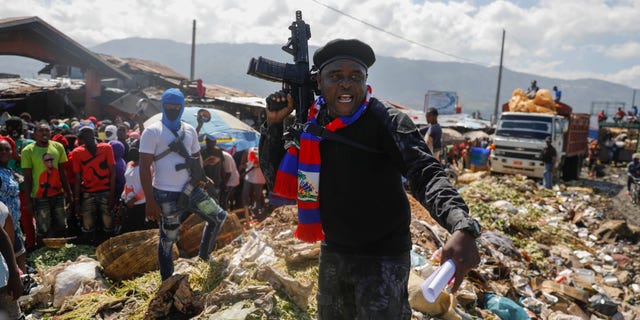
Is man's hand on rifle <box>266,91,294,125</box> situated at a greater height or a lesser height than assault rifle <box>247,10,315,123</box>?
lesser

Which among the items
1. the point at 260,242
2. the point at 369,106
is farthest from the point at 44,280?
the point at 369,106

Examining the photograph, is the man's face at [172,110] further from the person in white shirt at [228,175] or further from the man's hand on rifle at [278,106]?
the person in white shirt at [228,175]

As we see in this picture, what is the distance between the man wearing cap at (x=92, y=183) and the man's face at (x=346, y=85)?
4.91 metres

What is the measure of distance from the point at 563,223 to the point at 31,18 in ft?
51.5

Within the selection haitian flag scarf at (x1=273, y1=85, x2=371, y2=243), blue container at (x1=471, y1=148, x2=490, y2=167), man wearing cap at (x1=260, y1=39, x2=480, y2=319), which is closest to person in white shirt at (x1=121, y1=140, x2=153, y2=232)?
haitian flag scarf at (x1=273, y1=85, x2=371, y2=243)

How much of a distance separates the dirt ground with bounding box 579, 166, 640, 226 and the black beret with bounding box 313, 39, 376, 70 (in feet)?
35.7

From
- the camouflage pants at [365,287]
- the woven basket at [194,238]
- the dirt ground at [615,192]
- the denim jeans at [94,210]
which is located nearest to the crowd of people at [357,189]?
the camouflage pants at [365,287]

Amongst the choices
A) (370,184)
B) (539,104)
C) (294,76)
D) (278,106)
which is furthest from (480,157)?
(370,184)

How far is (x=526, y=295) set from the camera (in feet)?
17.3

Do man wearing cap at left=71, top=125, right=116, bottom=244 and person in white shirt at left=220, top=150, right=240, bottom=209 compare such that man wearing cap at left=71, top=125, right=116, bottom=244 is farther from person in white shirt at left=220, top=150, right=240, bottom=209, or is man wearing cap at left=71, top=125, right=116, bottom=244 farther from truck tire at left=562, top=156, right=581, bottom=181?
truck tire at left=562, top=156, right=581, bottom=181

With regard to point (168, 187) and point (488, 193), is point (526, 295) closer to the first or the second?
point (168, 187)

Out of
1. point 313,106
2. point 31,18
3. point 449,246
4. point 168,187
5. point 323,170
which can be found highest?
point 31,18

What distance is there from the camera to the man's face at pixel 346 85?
1998mm

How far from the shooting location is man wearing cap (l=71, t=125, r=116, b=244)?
579cm
